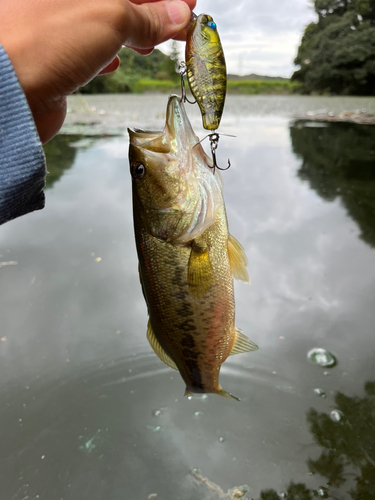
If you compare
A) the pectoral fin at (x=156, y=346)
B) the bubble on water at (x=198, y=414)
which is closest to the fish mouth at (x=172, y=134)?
the pectoral fin at (x=156, y=346)

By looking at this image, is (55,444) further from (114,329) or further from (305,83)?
(305,83)

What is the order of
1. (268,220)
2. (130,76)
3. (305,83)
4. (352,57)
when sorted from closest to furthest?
(268,220)
(352,57)
(305,83)
(130,76)

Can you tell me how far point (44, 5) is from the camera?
1196mm

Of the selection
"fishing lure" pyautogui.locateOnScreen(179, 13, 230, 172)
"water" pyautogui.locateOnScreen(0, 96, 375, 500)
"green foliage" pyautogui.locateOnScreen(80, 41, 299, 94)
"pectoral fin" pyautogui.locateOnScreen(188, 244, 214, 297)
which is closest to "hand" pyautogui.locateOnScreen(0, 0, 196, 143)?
"fishing lure" pyautogui.locateOnScreen(179, 13, 230, 172)

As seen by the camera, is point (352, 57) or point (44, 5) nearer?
point (44, 5)

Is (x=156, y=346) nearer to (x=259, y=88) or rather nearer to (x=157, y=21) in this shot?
(x=157, y=21)

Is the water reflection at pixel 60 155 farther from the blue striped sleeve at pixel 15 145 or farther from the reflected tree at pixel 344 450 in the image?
the reflected tree at pixel 344 450

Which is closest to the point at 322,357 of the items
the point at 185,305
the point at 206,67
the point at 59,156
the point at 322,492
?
the point at 322,492

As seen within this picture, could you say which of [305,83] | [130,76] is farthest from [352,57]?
[130,76]

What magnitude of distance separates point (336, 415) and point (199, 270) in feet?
5.50

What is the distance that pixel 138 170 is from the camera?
135cm

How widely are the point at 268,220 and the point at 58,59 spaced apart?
147 inches

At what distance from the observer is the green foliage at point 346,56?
24281 millimetres

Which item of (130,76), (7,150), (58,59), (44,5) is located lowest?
(130,76)
